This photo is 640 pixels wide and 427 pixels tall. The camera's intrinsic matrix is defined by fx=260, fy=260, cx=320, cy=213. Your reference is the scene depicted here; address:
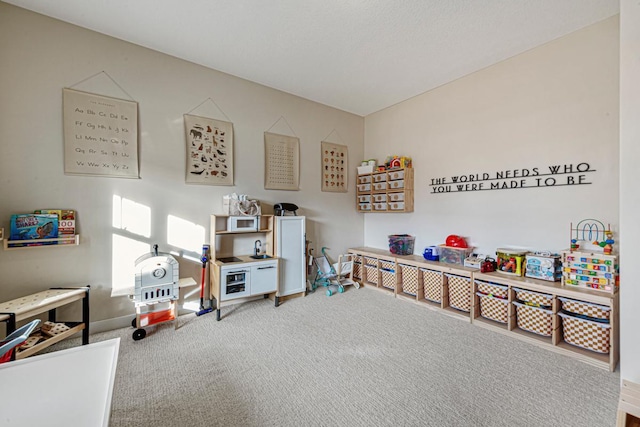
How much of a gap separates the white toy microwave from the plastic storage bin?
6.96 ft

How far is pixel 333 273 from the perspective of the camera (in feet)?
14.2

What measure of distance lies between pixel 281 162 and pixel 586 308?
3743mm

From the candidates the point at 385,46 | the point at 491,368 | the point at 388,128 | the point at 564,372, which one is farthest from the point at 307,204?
the point at 564,372

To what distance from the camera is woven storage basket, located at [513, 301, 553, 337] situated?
248 centimetres

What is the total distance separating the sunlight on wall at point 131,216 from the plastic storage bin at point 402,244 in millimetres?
3315

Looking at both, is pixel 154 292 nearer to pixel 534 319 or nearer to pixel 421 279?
pixel 421 279

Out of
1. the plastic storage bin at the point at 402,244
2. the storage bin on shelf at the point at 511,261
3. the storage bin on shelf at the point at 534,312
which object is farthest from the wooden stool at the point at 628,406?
the plastic storage bin at the point at 402,244

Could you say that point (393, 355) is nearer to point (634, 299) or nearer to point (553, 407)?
point (553, 407)

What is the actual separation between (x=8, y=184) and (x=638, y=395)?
4.79 m

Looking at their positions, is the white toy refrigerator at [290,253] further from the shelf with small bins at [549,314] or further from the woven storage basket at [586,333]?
the woven storage basket at [586,333]

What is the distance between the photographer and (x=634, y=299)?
1748 mm

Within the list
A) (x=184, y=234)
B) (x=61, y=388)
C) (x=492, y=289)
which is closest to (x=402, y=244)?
(x=492, y=289)

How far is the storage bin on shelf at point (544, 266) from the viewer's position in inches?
102

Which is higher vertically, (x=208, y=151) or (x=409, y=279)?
(x=208, y=151)
